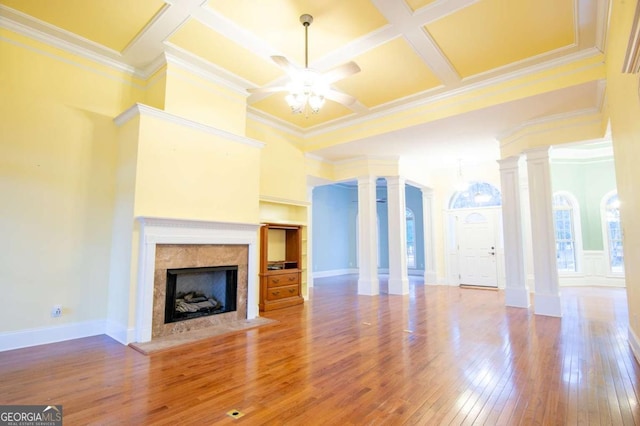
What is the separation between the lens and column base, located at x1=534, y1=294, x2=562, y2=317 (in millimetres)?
4895

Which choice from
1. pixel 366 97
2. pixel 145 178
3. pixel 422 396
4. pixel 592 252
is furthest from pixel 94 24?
pixel 592 252

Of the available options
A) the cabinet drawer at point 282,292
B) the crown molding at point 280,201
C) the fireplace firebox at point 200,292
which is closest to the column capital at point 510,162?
the crown molding at point 280,201

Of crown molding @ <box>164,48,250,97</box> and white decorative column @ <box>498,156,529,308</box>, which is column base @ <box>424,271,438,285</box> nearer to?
white decorative column @ <box>498,156,529,308</box>

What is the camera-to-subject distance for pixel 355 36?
3.70 m

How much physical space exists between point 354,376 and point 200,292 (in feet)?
8.91

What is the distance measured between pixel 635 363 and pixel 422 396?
2.27 m

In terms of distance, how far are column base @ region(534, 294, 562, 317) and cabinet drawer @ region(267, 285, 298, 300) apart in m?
4.00

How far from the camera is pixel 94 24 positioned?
3549 millimetres

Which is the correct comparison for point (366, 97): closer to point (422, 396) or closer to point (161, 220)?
point (161, 220)

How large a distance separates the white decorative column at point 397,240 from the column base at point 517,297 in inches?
78.6

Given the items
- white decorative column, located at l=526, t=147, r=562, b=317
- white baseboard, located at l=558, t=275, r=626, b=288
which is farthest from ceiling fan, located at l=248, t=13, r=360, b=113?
white baseboard, located at l=558, t=275, r=626, b=288

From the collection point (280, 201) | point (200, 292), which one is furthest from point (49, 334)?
point (280, 201)

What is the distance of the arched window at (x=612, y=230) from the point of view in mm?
7974

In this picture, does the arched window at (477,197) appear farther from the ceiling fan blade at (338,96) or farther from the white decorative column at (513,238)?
the ceiling fan blade at (338,96)
